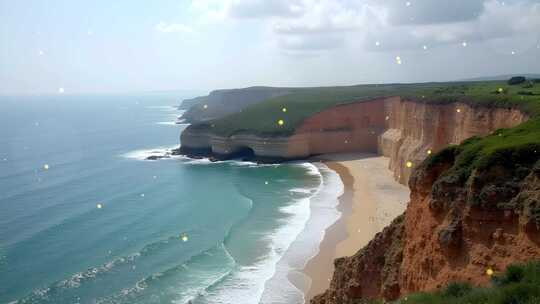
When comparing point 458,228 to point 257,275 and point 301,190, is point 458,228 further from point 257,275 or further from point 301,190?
point 301,190

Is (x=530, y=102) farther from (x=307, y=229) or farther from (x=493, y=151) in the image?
(x=493, y=151)

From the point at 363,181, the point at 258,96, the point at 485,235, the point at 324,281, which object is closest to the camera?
the point at 485,235

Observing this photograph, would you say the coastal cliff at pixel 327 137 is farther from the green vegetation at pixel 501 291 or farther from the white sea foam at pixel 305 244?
the green vegetation at pixel 501 291

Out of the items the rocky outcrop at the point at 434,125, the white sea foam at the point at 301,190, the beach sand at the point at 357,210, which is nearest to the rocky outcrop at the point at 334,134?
the beach sand at the point at 357,210

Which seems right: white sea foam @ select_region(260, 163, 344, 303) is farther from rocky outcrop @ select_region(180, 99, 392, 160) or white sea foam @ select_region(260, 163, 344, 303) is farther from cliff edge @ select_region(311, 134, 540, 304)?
rocky outcrop @ select_region(180, 99, 392, 160)

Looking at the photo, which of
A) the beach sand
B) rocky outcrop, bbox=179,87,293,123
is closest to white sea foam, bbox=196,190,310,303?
the beach sand

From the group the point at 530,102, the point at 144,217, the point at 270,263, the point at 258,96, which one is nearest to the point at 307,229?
the point at 270,263
